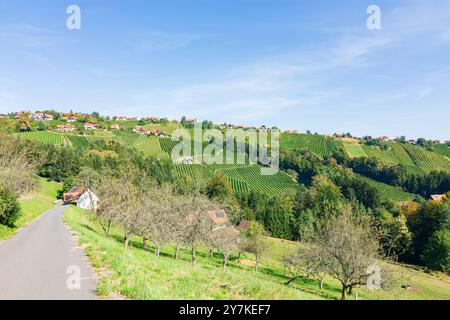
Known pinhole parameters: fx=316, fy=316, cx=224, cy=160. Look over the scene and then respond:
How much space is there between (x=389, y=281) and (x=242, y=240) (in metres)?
28.6

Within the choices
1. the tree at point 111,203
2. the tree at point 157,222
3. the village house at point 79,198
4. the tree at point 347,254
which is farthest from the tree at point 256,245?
the village house at point 79,198

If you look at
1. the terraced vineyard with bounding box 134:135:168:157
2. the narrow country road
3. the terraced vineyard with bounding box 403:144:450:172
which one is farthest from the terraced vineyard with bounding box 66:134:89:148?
the terraced vineyard with bounding box 403:144:450:172

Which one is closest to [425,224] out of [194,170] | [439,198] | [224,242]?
[439,198]

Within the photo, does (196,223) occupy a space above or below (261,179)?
above

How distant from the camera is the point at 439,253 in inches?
2643

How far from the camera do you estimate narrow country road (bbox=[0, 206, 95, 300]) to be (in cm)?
964

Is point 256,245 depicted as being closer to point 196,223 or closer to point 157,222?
point 196,223

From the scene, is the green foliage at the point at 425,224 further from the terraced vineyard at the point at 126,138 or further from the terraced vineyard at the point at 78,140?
the terraced vineyard at the point at 126,138

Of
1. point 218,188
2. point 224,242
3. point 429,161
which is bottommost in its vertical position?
point 224,242

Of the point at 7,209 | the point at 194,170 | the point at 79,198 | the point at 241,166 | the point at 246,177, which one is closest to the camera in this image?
the point at 7,209

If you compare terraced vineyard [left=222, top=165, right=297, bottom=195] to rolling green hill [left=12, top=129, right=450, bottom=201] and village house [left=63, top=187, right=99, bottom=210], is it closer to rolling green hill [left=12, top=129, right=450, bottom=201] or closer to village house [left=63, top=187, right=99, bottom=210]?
rolling green hill [left=12, top=129, right=450, bottom=201]

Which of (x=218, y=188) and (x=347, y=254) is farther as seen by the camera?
(x=218, y=188)

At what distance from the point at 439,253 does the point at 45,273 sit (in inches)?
3053
